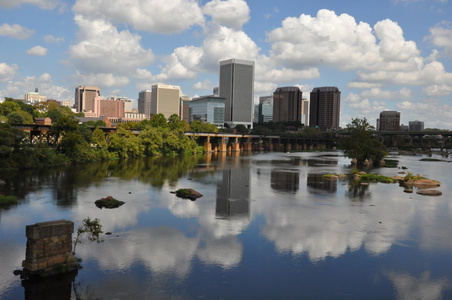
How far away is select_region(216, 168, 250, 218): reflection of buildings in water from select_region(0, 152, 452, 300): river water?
0.53 ft

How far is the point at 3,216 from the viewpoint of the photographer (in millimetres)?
35781

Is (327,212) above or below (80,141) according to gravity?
below

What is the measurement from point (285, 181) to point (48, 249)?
5096 cm

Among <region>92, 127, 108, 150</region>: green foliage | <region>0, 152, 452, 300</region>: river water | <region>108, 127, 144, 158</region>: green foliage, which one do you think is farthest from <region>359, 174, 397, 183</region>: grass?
<region>92, 127, 108, 150</region>: green foliage

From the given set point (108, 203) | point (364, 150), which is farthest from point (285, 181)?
point (364, 150)

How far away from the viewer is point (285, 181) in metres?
67.8

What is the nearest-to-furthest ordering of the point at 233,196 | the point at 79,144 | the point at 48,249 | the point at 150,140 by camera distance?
the point at 48,249 < the point at 233,196 < the point at 79,144 < the point at 150,140

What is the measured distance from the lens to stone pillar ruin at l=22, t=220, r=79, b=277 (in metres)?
21.1

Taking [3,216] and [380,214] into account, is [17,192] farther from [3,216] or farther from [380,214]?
[380,214]

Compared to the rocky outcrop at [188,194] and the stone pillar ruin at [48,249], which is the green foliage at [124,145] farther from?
the stone pillar ruin at [48,249]

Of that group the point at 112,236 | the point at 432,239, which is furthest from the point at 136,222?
the point at 432,239

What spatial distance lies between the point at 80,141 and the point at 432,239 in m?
74.3

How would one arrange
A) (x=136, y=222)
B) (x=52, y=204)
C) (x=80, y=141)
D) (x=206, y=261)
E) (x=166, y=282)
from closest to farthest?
(x=166, y=282) < (x=206, y=261) < (x=136, y=222) < (x=52, y=204) < (x=80, y=141)

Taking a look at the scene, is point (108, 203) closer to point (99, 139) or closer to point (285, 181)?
point (285, 181)
